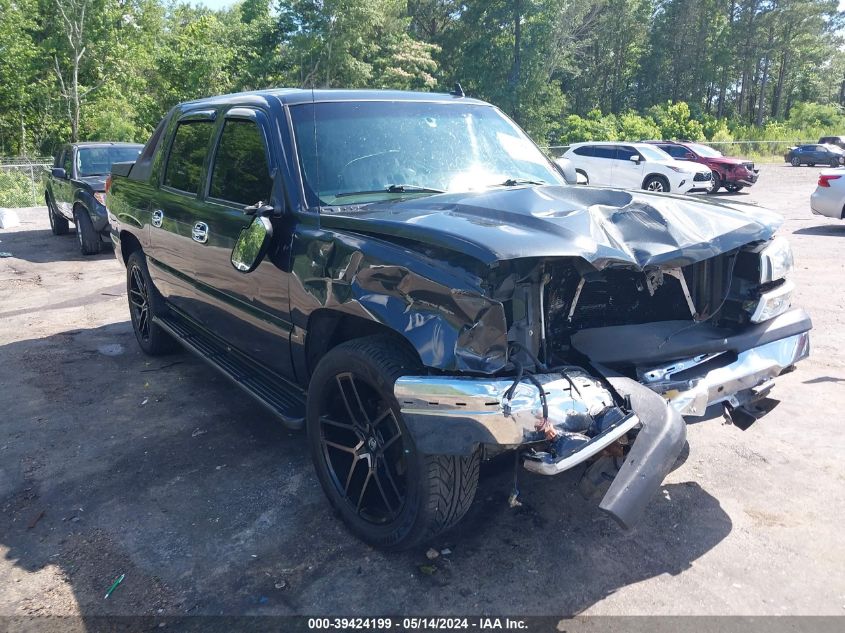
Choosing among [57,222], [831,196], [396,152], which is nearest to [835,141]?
[831,196]

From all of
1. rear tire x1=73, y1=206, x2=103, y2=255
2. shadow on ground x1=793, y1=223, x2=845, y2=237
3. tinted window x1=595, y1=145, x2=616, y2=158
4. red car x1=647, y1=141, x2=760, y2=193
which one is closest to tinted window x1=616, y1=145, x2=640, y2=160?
tinted window x1=595, y1=145, x2=616, y2=158

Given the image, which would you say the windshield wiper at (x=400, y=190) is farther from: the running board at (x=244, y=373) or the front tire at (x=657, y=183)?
the front tire at (x=657, y=183)

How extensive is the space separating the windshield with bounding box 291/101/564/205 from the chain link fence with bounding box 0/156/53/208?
19.5m

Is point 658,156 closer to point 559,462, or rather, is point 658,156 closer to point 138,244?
point 138,244

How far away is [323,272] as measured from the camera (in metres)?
3.10

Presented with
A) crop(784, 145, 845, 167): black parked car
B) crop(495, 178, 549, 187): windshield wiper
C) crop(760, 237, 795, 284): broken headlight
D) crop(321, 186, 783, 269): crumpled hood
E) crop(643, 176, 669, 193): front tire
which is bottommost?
crop(784, 145, 845, 167): black parked car

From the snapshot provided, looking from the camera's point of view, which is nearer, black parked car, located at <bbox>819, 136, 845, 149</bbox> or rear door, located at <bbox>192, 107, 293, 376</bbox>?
rear door, located at <bbox>192, 107, 293, 376</bbox>

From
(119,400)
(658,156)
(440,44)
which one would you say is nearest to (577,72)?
(440,44)

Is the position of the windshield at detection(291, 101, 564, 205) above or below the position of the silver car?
above

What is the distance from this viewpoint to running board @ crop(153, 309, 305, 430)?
3.52 metres

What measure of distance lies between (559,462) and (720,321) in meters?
1.41

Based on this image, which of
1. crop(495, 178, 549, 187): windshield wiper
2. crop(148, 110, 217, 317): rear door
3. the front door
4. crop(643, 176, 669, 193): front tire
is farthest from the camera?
the front door

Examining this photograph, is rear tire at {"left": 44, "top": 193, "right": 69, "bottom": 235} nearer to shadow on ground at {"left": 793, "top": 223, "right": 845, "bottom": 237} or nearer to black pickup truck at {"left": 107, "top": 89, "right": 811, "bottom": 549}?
black pickup truck at {"left": 107, "top": 89, "right": 811, "bottom": 549}

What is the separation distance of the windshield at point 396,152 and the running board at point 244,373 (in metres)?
1.07
